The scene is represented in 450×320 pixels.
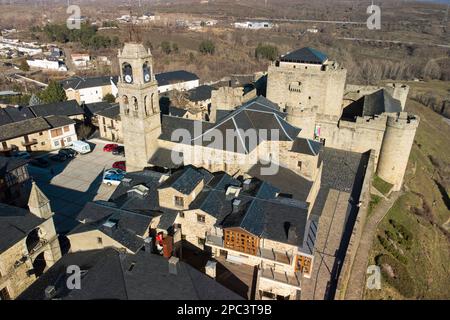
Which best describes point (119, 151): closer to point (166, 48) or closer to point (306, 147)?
point (306, 147)

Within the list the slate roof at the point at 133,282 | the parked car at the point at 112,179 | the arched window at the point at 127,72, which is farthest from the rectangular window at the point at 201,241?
the arched window at the point at 127,72

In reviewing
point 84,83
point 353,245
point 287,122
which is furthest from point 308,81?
point 84,83

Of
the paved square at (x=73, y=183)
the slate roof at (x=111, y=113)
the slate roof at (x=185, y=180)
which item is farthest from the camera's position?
the slate roof at (x=111, y=113)

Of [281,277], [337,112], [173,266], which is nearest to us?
[173,266]

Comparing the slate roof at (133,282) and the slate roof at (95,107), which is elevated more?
the slate roof at (133,282)

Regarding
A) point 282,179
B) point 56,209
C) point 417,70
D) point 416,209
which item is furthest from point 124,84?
point 417,70

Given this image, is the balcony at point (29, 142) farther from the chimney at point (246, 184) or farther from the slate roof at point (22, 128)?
the chimney at point (246, 184)
